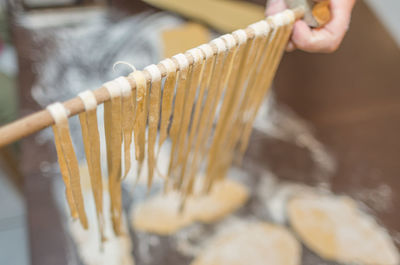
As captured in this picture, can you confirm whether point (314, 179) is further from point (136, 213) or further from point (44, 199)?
point (44, 199)

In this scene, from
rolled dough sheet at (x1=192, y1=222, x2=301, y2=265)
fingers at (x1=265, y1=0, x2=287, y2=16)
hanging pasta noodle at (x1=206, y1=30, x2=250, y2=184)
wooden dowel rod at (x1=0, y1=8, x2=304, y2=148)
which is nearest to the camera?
wooden dowel rod at (x1=0, y1=8, x2=304, y2=148)

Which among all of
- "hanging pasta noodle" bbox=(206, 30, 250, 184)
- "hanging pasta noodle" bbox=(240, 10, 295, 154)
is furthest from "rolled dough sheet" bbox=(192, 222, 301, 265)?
"hanging pasta noodle" bbox=(240, 10, 295, 154)

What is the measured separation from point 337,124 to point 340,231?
33 centimetres

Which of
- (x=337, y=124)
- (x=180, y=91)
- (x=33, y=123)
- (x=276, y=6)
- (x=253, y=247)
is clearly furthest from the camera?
(x=337, y=124)

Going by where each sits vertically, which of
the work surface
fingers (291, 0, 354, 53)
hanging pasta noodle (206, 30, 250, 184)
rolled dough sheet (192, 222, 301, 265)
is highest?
fingers (291, 0, 354, 53)

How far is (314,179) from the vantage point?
3.19ft

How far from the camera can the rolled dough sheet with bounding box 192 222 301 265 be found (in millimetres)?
826

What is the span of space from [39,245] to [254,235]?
473 millimetres

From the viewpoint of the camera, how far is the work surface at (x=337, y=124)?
2.75 ft

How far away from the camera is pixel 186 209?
89 cm

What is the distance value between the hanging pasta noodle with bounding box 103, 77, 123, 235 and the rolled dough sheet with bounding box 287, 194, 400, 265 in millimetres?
468

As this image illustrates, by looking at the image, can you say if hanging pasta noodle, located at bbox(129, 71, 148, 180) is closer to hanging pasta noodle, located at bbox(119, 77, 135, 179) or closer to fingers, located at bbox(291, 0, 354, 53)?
hanging pasta noodle, located at bbox(119, 77, 135, 179)

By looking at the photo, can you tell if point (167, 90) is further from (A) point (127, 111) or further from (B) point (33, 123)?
(B) point (33, 123)

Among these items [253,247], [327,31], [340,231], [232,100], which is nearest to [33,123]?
[232,100]
